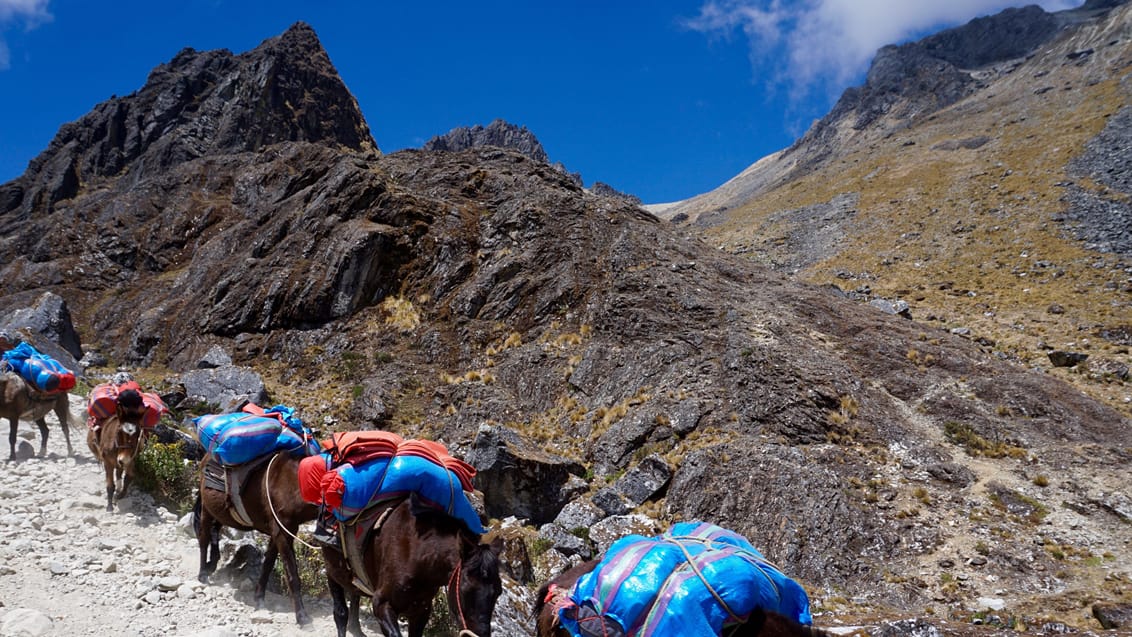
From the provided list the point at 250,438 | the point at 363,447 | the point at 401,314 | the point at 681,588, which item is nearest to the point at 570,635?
the point at 681,588

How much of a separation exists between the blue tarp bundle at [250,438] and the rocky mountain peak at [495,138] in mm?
119178

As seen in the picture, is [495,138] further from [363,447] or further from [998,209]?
[363,447]

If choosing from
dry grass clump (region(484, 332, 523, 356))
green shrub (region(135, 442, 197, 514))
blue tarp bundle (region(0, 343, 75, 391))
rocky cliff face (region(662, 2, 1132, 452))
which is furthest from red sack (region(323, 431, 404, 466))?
rocky cliff face (region(662, 2, 1132, 452))

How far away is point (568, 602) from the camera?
430 centimetres

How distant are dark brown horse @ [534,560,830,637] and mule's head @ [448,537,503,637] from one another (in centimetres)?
42

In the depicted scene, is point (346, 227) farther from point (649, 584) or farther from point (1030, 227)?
point (1030, 227)

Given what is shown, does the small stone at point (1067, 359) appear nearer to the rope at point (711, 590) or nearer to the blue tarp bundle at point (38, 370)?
the rope at point (711, 590)

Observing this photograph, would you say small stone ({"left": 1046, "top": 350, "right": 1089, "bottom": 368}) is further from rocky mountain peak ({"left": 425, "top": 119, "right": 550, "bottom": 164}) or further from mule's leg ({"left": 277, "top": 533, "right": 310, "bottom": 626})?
rocky mountain peak ({"left": 425, "top": 119, "right": 550, "bottom": 164})

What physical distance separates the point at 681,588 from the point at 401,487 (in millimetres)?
2926

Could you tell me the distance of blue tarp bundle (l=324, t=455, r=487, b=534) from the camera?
5473mm

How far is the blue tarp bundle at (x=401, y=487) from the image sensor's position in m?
5.47

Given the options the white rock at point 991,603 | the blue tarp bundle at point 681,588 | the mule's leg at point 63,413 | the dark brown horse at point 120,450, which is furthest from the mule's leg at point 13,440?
the white rock at point 991,603

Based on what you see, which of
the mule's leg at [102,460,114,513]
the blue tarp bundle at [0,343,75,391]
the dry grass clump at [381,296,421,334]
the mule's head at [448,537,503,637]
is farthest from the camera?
the dry grass clump at [381,296,421,334]

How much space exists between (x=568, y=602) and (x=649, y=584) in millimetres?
718
